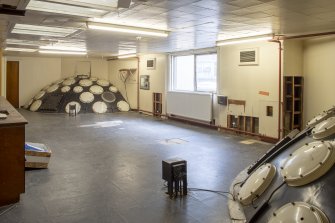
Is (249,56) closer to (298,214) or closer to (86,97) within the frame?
(298,214)

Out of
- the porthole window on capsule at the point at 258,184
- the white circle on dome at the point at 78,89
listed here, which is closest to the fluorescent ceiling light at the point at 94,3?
the porthole window on capsule at the point at 258,184

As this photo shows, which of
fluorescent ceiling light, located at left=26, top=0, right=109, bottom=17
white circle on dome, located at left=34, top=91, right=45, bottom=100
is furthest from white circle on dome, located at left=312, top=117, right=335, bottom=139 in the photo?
white circle on dome, located at left=34, top=91, right=45, bottom=100

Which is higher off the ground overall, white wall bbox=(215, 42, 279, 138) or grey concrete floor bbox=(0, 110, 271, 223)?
white wall bbox=(215, 42, 279, 138)

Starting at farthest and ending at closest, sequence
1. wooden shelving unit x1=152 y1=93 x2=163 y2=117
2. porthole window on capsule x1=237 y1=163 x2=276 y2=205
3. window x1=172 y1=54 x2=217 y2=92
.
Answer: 1. wooden shelving unit x1=152 y1=93 x2=163 y2=117
2. window x1=172 y1=54 x2=217 y2=92
3. porthole window on capsule x1=237 y1=163 x2=276 y2=205

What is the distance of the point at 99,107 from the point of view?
1219 centimetres

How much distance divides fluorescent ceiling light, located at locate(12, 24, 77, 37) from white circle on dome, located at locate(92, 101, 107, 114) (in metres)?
6.00

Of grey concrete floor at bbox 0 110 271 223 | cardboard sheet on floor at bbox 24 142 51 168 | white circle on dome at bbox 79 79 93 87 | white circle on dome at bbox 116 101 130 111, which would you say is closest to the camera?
grey concrete floor at bbox 0 110 271 223

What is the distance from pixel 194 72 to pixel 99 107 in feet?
15.1

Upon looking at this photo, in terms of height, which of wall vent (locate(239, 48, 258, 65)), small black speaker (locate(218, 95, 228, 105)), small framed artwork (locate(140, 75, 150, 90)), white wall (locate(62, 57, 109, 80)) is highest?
white wall (locate(62, 57, 109, 80))

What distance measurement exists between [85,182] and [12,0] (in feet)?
7.79

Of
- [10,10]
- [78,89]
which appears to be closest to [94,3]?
[10,10]

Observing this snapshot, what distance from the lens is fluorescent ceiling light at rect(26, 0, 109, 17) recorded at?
3.69 meters

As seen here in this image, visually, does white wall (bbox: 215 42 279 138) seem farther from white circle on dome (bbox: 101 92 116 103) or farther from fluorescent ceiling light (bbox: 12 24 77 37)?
white circle on dome (bbox: 101 92 116 103)

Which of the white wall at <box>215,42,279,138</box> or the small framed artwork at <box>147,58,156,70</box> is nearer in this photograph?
the white wall at <box>215,42,279,138</box>
